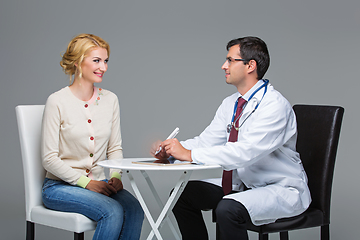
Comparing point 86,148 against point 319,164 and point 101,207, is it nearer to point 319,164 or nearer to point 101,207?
point 101,207

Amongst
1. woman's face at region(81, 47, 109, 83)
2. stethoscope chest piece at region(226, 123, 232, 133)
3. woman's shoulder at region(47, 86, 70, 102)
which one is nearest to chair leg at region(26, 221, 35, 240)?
woman's shoulder at region(47, 86, 70, 102)

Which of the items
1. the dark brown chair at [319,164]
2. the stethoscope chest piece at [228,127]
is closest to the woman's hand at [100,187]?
the stethoscope chest piece at [228,127]

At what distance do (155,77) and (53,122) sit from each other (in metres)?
3.36

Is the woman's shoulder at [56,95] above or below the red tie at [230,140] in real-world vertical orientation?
above

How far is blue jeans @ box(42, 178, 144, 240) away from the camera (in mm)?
2751

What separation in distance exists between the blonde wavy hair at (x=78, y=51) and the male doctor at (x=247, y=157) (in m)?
0.75

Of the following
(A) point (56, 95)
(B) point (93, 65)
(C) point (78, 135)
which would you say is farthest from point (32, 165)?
(B) point (93, 65)

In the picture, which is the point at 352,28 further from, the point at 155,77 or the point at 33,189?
the point at 33,189

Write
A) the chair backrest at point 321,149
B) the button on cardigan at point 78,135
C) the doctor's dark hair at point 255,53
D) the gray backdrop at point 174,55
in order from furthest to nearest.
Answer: the gray backdrop at point 174,55, the doctor's dark hair at point 255,53, the chair backrest at point 321,149, the button on cardigan at point 78,135

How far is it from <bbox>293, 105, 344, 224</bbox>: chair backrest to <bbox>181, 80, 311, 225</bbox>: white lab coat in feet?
0.42

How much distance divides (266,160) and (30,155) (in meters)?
1.49

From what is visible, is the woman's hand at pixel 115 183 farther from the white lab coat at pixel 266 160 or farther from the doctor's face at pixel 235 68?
the doctor's face at pixel 235 68

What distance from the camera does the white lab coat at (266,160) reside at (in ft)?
8.97

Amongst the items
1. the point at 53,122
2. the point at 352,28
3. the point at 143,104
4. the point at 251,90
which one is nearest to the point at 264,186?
the point at 251,90
